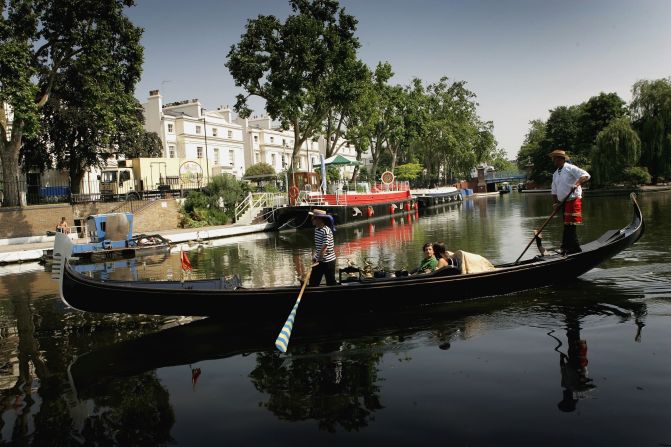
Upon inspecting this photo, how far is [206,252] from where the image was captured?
21.7 metres

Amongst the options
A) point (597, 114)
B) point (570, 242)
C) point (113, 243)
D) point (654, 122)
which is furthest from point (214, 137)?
point (570, 242)

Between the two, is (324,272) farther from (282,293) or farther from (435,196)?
(435,196)

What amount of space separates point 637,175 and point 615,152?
3022 mm

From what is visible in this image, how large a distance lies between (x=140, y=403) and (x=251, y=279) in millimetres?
8319

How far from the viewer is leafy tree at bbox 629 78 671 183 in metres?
48.5

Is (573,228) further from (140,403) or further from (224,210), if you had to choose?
(224,210)

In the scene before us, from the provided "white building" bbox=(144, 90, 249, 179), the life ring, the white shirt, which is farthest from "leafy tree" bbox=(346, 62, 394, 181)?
the white shirt

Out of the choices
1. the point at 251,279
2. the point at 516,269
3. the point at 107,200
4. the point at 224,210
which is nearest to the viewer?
the point at 516,269

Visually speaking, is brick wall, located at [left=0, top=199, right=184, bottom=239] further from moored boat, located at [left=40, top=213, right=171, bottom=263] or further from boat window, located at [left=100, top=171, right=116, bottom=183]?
boat window, located at [left=100, top=171, right=116, bottom=183]

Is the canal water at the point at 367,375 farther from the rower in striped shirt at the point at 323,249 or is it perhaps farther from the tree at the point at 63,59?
the tree at the point at 63,59

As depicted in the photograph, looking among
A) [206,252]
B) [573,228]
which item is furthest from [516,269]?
[206,252]

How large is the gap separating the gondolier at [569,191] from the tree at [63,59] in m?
22.9

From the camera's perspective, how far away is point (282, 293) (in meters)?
8.55

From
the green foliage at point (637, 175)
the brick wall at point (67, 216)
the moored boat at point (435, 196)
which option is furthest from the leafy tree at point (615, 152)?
the brick wall at point (67, 216)
